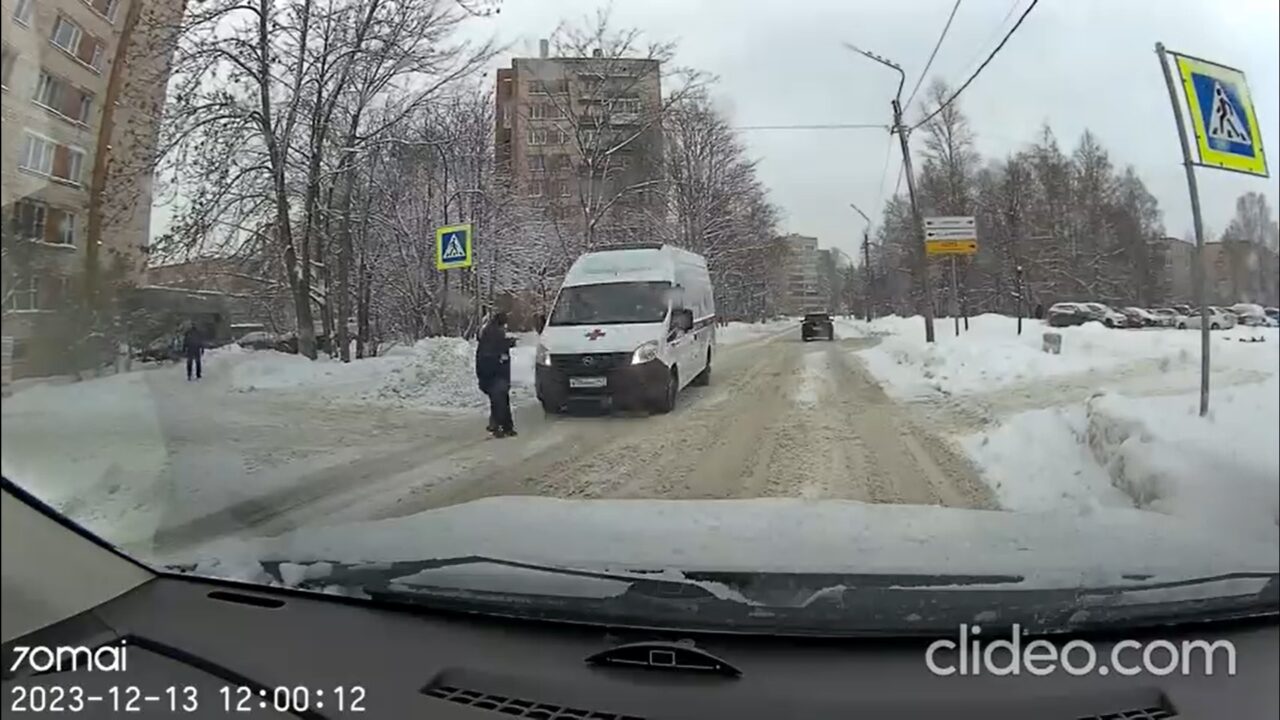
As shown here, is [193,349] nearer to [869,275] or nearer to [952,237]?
[869,275]

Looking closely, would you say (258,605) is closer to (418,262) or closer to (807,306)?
(418,262)

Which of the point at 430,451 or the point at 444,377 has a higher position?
the point at 444,377

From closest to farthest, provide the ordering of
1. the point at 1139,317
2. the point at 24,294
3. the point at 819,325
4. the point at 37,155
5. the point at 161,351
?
the point at 24,294 < the point at 37,155 < the point at 1139,317 < the point at 161,351 < the point at 819,325

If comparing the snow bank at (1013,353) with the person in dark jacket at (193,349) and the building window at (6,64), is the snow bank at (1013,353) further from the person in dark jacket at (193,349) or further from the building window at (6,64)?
the building window at (6,64)

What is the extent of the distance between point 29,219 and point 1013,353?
4464 millimetres

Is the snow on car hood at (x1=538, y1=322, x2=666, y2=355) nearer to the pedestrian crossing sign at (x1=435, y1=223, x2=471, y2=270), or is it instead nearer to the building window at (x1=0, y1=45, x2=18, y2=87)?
the pedestrian crossing sign at (x1=435, y1=223, x2=471, y2=270)

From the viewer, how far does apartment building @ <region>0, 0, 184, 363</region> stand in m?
2.62

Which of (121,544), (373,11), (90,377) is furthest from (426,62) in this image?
(121,544)

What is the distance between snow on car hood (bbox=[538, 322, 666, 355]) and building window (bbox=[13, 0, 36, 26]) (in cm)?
265

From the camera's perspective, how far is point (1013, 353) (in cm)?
479

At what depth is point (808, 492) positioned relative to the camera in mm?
3691

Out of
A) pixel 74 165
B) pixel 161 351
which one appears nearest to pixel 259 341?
pixel 161 351

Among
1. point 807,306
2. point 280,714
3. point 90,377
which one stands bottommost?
point 280,714

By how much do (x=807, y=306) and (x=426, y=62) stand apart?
252cm
